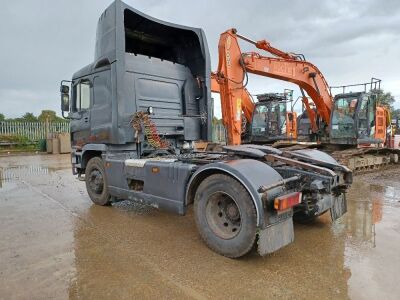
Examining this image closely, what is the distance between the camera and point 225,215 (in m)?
3.88

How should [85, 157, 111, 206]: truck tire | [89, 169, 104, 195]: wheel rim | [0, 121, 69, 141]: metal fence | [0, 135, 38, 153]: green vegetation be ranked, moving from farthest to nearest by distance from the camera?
[0, 121, 69, 141]: metal fence < [0, 135, 38, 153]: green vegetation < [89, 169, 104, 195]: wheel rim < [85, 157, 111, 206]: truck tire

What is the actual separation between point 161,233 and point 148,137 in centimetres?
202

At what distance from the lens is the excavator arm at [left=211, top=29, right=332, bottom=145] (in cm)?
868

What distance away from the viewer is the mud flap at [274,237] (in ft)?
10.9

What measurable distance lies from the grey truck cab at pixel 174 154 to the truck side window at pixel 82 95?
2cm

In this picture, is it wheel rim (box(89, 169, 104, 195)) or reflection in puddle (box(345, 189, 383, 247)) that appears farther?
wheel rim (box(89, 169, 104, 195))

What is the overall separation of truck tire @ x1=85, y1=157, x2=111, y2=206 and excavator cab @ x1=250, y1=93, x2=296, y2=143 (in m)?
8.68

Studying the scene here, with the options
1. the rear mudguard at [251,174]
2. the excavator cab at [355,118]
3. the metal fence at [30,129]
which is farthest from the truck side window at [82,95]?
the metal fence at [30,129]

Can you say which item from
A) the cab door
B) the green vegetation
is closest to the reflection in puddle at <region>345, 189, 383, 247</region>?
the cab door

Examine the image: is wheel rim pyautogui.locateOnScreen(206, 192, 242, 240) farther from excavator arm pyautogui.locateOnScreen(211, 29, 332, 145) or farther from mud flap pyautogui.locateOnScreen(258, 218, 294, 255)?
excavator arm pyautogui.locateOnScreen(211, 29, 332, 145)

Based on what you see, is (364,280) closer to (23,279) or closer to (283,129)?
(23,279)

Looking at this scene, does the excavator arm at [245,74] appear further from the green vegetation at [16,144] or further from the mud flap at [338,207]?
the green vegetation at [16,144]

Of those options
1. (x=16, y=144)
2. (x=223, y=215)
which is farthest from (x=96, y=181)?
(x=16, y=144)

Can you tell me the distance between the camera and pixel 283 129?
534 inches
